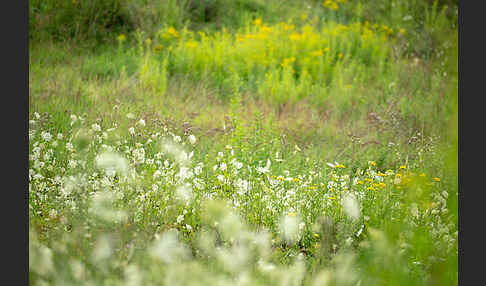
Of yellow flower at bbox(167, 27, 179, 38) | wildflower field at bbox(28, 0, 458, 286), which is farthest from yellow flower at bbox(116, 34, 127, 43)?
yellow flower at bbox(167, 27, 179, 38)

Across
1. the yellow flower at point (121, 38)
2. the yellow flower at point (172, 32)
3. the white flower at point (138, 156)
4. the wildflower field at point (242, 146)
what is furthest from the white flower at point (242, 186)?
the yellow flower at point (172, 32)

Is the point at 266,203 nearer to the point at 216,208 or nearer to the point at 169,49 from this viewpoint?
the point at 216,208

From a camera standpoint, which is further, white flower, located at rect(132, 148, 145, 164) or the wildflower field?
white flower, located at rect(132, 148, 145, 164)

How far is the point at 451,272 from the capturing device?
198 cm

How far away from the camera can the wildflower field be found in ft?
7.15

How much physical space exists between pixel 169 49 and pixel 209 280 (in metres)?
6.01

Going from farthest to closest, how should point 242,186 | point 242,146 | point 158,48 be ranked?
point 158,48 < point 242,146 < point 242,186

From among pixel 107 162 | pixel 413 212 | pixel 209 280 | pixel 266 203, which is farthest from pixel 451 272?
pixel 107 162

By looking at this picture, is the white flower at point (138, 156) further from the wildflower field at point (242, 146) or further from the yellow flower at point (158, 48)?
the yellow flower at point (158, 48)

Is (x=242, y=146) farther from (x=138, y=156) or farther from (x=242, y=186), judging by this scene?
(x=138, y=156)

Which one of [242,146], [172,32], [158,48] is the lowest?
[242,146]

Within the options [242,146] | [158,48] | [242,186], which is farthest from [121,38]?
[242,186]

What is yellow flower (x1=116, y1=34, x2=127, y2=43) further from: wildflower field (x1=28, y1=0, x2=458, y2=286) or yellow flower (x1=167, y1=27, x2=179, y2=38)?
yellow flower (x1=167, y1=27, x2=179, y2=38)

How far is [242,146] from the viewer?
4.13 metres
